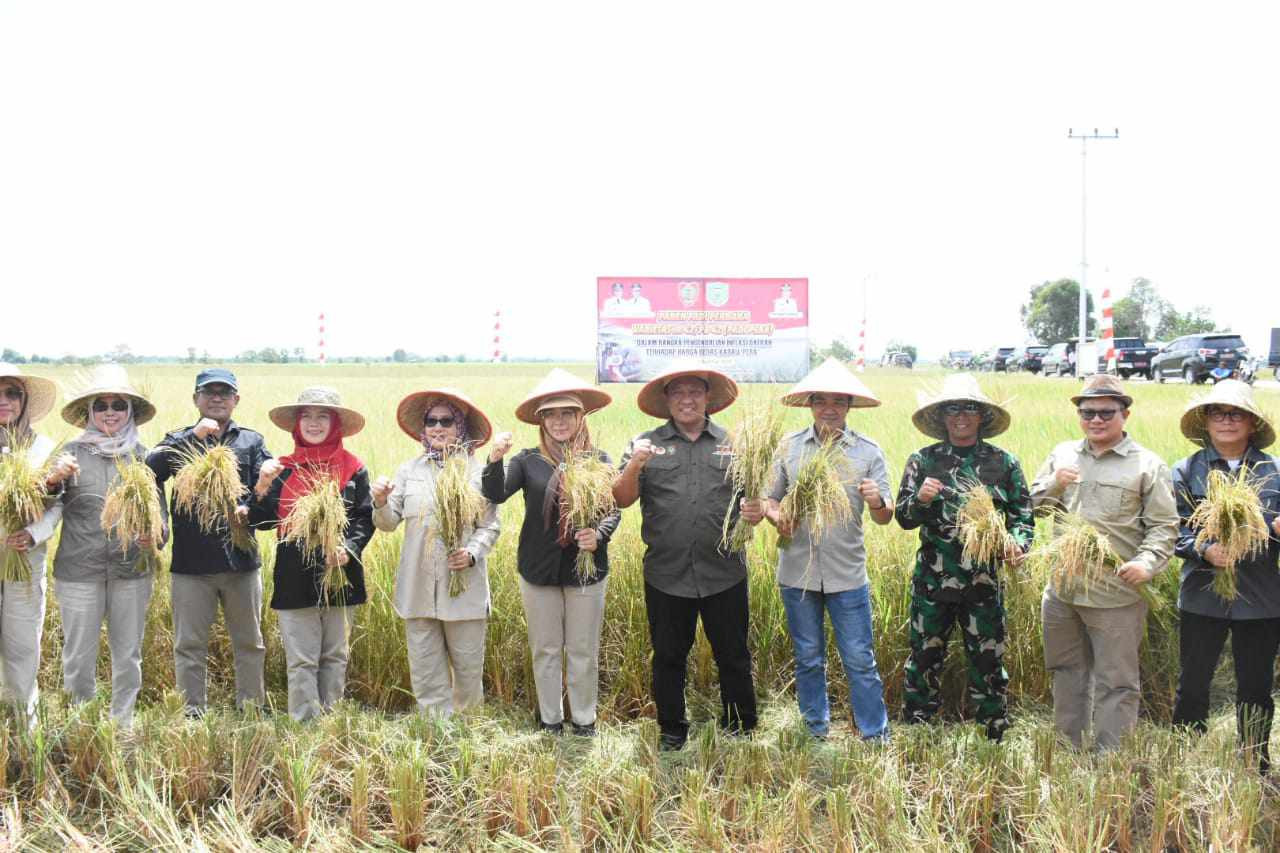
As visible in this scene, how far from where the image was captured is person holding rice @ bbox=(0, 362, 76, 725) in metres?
4.49

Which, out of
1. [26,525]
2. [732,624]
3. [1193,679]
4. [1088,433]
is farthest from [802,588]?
[26,525]

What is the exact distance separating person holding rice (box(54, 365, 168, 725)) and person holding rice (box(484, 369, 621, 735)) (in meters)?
1.84

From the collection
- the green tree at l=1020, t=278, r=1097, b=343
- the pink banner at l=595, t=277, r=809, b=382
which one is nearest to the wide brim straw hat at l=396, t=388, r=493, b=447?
the pink banner at l=595, t=277, r=809, b=382

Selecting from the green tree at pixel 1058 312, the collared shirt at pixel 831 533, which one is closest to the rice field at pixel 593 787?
the collared shirt at pixel 831 533

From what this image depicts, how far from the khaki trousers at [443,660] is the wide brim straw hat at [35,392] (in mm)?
2471

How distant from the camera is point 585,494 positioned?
14.3 ft

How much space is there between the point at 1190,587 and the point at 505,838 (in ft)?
11.1

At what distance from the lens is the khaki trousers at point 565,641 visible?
15.1 ft

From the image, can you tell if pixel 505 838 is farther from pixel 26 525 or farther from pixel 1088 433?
pixel 1088 433

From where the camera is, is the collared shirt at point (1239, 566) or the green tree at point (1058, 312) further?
the green tree at point (1058, 312)

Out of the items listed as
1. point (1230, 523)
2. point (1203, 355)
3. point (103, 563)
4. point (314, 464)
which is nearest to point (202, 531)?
point (103, 563)

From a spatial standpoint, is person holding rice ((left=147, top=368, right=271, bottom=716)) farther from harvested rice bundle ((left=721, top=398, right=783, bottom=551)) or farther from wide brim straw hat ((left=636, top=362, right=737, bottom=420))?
harvested rice bundle ((left=721, top=398, right=783, bottom=551))

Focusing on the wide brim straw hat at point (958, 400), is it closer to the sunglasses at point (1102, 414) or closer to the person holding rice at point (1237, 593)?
the sunglasses at point (1102, 414)

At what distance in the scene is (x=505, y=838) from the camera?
141 inches
